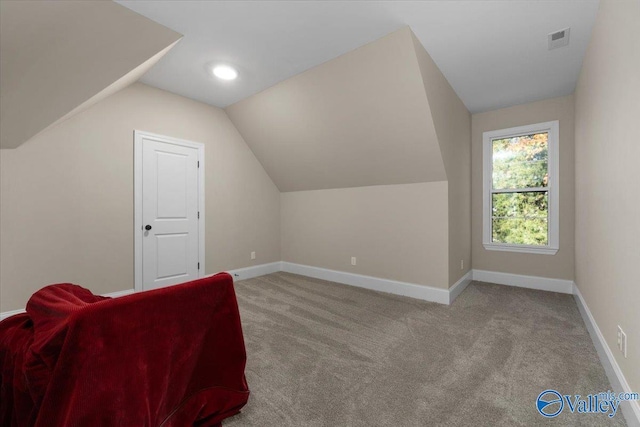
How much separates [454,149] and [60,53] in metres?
4.02

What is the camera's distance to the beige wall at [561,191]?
3684 mm

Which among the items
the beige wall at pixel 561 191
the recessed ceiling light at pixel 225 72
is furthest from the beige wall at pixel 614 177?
the recessed ceiling light at pixel 225 72

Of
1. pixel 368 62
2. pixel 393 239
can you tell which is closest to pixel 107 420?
pixel 368 62

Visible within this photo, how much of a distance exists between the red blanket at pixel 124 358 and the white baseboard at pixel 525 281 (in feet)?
13.4

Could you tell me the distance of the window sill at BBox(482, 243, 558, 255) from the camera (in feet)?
12.6

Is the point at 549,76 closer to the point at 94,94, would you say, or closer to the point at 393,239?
the point at 393,239

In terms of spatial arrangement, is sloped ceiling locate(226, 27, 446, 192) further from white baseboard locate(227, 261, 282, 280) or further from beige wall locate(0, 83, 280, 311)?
white baseboard locate(227, 261, 282, 280)

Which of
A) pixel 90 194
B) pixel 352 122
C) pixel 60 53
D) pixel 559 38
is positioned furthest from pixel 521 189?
pixel 90 194

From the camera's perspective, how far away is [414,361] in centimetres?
208

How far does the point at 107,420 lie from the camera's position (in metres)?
0.99

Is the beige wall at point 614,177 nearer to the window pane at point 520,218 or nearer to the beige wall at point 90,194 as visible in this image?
the window pane at point 520,218

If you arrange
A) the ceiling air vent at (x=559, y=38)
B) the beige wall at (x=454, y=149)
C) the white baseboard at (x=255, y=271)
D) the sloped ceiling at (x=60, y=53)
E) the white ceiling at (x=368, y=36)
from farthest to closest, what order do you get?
the white baseboard at (x=255, y=271) → the beige wall at (x=454, y=149) → the ceiling air vent at (x=559, y=38) → the white ceiling at (x=368, y=36) → the sloped ceiling at (x=60, y=53)

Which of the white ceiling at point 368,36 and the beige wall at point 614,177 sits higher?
the white ceiling at point 368,36

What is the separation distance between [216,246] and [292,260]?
4.57 ft
